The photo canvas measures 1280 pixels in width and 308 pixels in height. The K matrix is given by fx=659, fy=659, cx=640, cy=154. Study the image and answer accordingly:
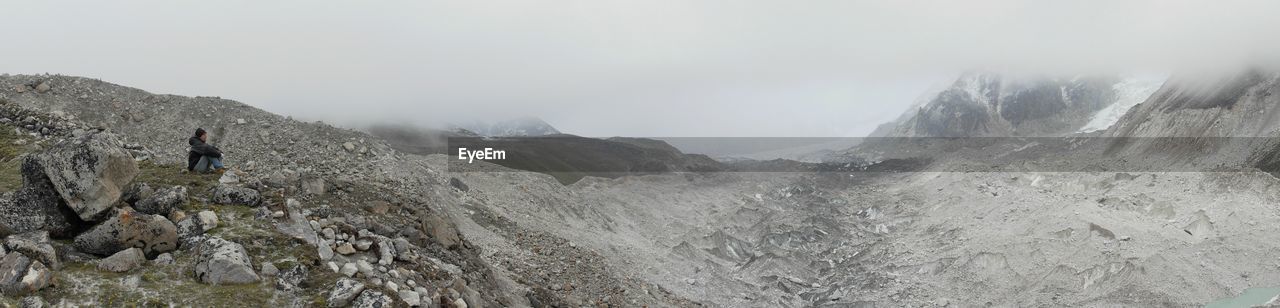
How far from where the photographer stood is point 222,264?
930 centimetres

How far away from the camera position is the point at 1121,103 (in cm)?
12988

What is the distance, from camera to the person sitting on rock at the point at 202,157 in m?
14.1

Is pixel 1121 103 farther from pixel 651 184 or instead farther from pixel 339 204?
pixel 339 204

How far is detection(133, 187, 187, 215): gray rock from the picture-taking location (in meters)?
10.8

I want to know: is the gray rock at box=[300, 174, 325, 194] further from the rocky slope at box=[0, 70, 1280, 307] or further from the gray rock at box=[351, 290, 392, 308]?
the gray rock at box=[351, 290, 392, 308]

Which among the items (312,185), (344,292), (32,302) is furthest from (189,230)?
(312,185)

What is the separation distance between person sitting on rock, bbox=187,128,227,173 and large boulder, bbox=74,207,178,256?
4692mm

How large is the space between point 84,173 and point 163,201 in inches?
56.6

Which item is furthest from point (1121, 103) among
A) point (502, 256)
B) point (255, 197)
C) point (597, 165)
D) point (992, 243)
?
point (255, 197)

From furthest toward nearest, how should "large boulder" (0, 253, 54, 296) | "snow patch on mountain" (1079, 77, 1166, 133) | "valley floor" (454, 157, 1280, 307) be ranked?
"snow patch on mountain" (1079, 77, 1166, 133), "valley floor" (454, 157, 1280, 307), "large boulder" (0, 253, 54, 296)

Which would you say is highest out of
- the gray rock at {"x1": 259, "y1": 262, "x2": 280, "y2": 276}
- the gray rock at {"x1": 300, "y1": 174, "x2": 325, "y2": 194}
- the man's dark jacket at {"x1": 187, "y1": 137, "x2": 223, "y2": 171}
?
the man's dark jacket at {"x1": 187, "y1": 137, "x2": 223, "y2": 171}

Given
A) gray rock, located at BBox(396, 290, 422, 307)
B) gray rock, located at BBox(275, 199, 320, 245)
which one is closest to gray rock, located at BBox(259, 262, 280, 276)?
gray rock, located at BBox(275, 199, 320, 245)

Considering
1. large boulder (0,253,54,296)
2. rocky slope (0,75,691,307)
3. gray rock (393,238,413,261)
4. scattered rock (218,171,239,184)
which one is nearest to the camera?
large boulder (0,253,54,296)

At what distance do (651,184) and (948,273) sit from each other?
29.7 metres
